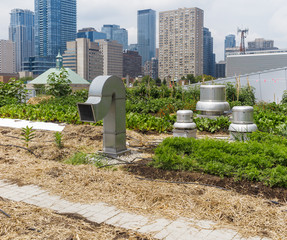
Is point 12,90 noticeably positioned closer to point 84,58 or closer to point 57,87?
point 57,87

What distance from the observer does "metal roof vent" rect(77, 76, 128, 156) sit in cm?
657

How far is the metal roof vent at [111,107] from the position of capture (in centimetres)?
657

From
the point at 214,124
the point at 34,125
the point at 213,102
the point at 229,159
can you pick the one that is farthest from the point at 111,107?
the point at 213,102

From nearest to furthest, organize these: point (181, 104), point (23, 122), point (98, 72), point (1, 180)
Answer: point (1, 180) < point (23, 122) < point (181, 104) < point (98, 72)

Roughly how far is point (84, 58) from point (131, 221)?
566 ft

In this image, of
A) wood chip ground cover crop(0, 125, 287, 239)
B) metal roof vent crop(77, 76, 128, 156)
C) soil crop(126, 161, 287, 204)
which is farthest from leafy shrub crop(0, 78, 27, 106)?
Answer: soil crop(126, 161, 287, 204)

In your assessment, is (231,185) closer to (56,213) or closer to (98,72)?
(56,213)

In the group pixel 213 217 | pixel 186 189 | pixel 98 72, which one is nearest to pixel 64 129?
pixel 186 189

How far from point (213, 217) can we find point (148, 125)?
20.8 ft

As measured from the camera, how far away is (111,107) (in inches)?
283

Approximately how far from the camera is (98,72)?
185 meters

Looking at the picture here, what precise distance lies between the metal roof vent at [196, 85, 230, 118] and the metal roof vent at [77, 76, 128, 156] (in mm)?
5114

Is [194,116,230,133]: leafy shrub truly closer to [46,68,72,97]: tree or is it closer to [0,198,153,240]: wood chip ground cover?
[0,198,153,240]: wood chip ground cover

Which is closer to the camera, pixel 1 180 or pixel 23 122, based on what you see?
pixel 1 180
